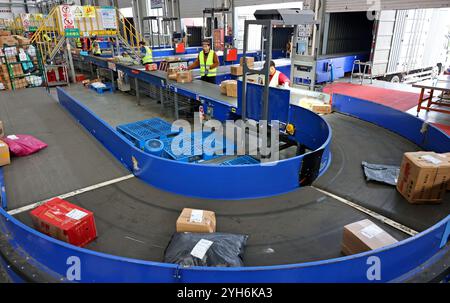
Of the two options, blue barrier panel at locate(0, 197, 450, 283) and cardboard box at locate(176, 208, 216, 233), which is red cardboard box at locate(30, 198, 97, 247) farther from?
cardboard box at locate(176, 208, 216, 233)

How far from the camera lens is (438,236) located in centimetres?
290

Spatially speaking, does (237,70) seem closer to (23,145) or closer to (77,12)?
(23,145)

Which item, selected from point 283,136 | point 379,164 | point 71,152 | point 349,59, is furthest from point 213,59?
point 349,59

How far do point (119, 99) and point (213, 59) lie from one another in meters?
3.91

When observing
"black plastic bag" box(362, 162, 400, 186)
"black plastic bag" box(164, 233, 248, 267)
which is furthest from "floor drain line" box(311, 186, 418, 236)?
"black plastic bag" box(164, 233, 248, 267)

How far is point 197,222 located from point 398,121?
448 centimetres

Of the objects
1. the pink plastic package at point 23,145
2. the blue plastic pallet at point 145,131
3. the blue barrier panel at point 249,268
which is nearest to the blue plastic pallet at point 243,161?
the blue plastic pallet at point 145,131

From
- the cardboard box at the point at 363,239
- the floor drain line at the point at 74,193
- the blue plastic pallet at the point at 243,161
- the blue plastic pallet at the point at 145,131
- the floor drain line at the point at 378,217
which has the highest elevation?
the cardboard box at the point at 363,239

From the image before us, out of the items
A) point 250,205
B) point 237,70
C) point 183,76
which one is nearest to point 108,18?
point 183,76

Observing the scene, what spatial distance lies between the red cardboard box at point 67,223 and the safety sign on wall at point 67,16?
981cm

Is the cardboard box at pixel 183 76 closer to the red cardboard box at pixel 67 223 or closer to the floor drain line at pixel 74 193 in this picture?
the floor drain line at pixel 74 193

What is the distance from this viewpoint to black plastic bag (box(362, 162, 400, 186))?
4.28 m

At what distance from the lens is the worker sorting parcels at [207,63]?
27.0 feet
